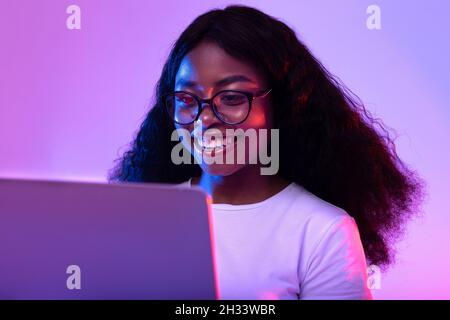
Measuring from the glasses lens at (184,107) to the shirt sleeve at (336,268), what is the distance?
14.4 inches

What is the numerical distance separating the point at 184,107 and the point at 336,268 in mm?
449

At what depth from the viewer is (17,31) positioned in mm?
1863

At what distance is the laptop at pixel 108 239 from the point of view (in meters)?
0.81

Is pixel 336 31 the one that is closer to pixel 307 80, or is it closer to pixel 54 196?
pixel 307 80

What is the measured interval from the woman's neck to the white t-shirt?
0.02 m

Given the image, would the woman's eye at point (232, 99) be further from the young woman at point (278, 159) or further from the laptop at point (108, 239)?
the laptop at point (108, 239)

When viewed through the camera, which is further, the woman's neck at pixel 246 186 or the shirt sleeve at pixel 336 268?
the woman's neck at pixel 246 186

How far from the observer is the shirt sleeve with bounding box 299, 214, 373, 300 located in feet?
→ 3.91

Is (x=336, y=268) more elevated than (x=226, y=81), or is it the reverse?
(x=226, y=81)

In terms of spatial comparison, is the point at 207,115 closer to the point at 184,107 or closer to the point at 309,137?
the point at 184,107

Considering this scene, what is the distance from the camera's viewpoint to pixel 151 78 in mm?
1782

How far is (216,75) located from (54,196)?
0.54 m

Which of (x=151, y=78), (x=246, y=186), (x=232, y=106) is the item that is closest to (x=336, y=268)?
(x=246, y=186)

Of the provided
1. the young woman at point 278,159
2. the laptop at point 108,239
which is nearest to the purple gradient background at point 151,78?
the young woman at point 278,159
